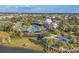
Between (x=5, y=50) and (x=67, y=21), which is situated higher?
(x=67, y=21)

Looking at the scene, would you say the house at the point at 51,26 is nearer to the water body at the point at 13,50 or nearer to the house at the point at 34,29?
the house at the point at 34,29

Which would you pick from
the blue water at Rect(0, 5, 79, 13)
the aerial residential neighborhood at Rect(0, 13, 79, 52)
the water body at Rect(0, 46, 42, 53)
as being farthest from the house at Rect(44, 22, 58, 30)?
the water body at Rect(0, 46, 42, 53)

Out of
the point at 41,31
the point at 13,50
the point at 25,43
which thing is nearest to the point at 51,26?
the point at 41,31

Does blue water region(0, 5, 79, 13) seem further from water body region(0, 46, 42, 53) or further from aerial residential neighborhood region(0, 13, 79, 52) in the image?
water body region(0, 46, 42, 53)

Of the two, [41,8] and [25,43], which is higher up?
[41,8]

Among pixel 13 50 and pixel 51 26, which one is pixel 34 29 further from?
pixel 13 50

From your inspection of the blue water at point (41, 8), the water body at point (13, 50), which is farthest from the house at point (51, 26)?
the water body at point (13, 50)
